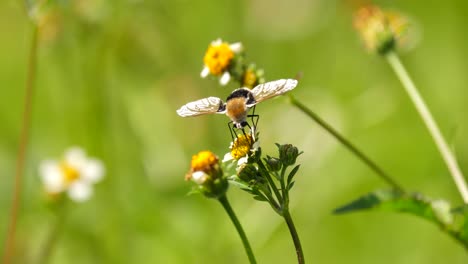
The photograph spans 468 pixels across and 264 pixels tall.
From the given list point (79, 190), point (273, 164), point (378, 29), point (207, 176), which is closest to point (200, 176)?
point (207, 176)

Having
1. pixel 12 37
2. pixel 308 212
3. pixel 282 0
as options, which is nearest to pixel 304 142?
pixel 308 212

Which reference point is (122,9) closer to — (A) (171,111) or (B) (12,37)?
(A) (171,111)

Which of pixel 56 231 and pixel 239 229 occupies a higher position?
pixel 56 231

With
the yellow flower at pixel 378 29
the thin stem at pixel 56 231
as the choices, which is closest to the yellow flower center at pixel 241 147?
the yellow flower at pixel 378 29

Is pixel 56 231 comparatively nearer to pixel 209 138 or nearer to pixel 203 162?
pixel 209 138

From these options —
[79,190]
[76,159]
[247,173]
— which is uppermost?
[76,159]

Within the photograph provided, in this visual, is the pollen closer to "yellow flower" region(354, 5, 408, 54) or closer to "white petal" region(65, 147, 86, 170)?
"yellow flower" region(354, 5, 408, 54)

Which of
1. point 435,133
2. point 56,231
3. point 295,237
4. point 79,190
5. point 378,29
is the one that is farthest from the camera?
point 79,190

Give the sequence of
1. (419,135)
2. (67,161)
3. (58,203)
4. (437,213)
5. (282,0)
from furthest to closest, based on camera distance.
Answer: (282,0)
(419,135)
(67,161)
(58,203)
(437,213)
